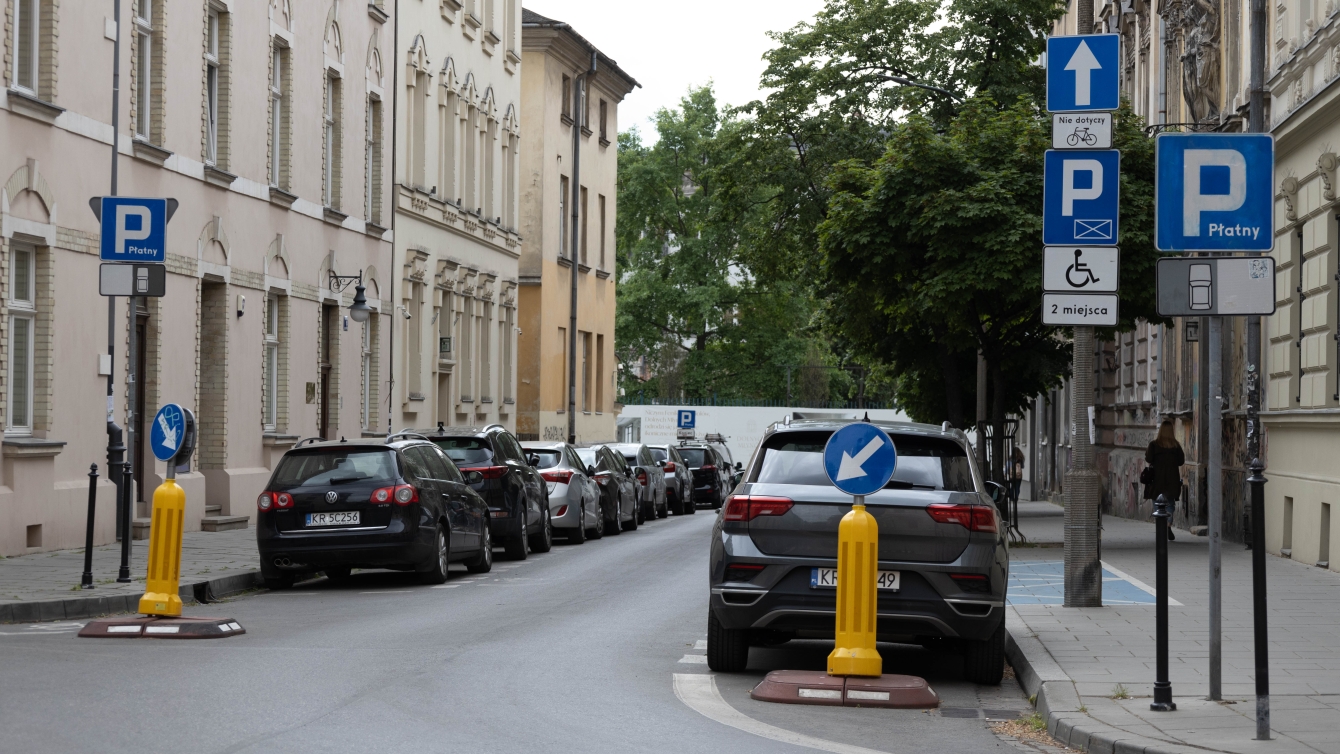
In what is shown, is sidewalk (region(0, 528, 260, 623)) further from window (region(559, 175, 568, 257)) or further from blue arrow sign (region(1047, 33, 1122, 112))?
window (region(559, 175, 568, 257))

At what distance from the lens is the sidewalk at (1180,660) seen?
8.57 m

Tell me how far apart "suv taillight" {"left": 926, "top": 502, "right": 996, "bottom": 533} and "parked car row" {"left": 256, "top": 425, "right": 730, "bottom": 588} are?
7.77 metres

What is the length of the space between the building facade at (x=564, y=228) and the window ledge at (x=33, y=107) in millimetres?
28771

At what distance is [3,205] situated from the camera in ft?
62.1

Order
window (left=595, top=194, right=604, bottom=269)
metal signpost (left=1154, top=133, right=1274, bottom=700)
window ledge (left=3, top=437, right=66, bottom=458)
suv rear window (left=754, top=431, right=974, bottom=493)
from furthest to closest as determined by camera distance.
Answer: window (left=595, top=194, right=604, bottom=269) < window ledge (left=3, top=437, right=66, bottom=458) < suv rear window (left=754, top=431, right=974, bottom=493) < metal signpost (left=1154, top=133, right=1274, bottom=700)

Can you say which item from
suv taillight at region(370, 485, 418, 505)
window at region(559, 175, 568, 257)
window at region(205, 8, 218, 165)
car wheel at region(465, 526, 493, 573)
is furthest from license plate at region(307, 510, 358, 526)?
window at region(559, 175, 568, 257)

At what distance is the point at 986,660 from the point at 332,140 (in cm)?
2244

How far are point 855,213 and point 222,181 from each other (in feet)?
29.2

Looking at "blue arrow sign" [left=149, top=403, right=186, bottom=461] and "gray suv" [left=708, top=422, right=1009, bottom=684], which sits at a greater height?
"blue arrow sign" [left=149, top=403, right=186, bottom=461]

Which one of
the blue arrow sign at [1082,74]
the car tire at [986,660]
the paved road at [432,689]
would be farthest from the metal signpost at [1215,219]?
the blue arrow sign at [1082,74]

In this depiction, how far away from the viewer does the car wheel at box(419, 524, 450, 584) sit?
17938mm

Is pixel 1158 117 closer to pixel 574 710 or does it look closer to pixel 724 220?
pixel 724 220

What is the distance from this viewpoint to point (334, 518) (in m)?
17.2

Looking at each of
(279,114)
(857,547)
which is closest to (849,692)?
(857,547)
